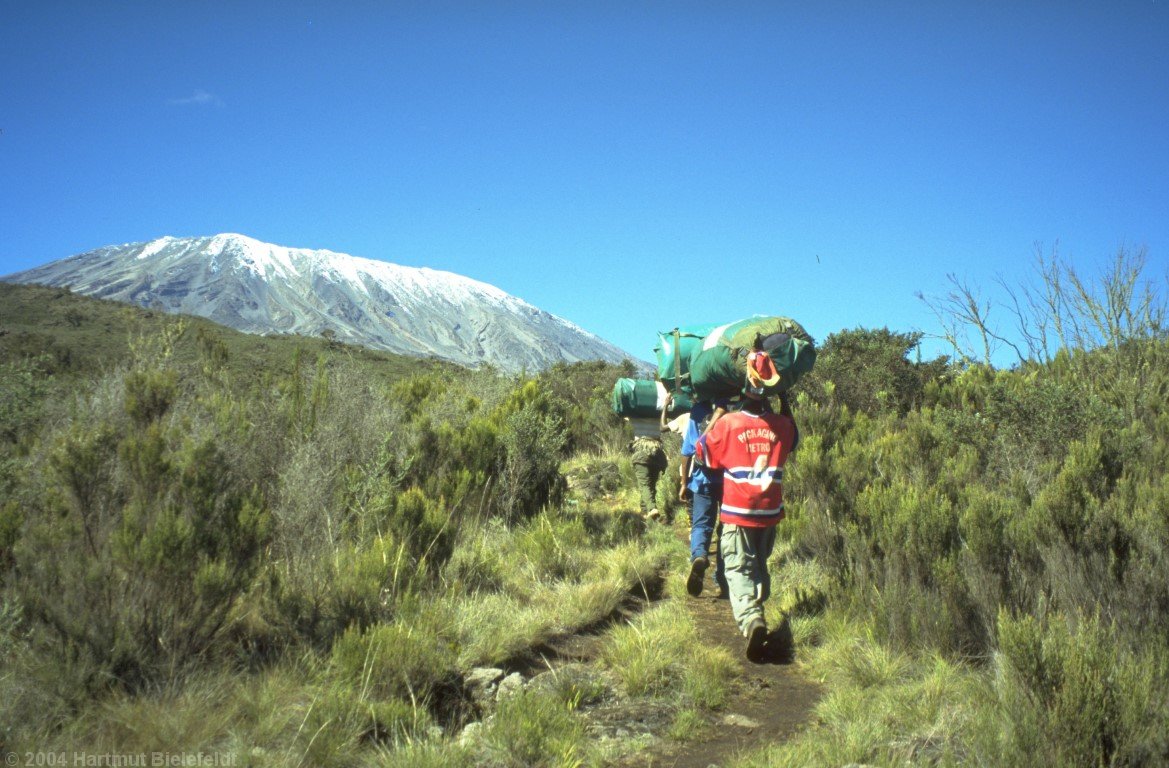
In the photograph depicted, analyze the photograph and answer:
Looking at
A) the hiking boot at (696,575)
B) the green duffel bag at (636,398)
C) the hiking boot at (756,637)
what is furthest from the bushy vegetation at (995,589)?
the green duffel bag at (636,398)

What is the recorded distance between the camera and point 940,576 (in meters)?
3.74

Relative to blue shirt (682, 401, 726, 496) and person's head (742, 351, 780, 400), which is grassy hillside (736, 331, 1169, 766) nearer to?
blue shirt (682, 401, 726, 496)

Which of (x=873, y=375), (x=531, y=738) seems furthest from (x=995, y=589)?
(x=873, y=375)

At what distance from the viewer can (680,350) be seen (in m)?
5.36

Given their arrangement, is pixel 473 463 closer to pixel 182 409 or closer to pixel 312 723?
pixel 182 409

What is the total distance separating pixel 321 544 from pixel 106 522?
115cm

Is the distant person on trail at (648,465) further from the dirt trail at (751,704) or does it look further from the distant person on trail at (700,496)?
the dirt trail at (751,704)

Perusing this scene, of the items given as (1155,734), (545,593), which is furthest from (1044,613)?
(545,593)

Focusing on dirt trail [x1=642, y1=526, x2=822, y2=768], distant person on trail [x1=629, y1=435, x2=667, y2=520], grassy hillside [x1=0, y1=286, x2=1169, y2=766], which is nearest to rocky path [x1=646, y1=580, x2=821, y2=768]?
dirt trail [x1=642, y1=526, x2=822, y2=768]

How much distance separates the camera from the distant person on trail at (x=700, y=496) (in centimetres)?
475

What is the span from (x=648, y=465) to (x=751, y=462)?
404 centimetres

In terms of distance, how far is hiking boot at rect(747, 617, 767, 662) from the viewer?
12.8ft

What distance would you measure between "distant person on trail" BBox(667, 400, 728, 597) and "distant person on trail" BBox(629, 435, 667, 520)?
2.74m

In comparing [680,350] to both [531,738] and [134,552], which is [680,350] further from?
[134,552]
